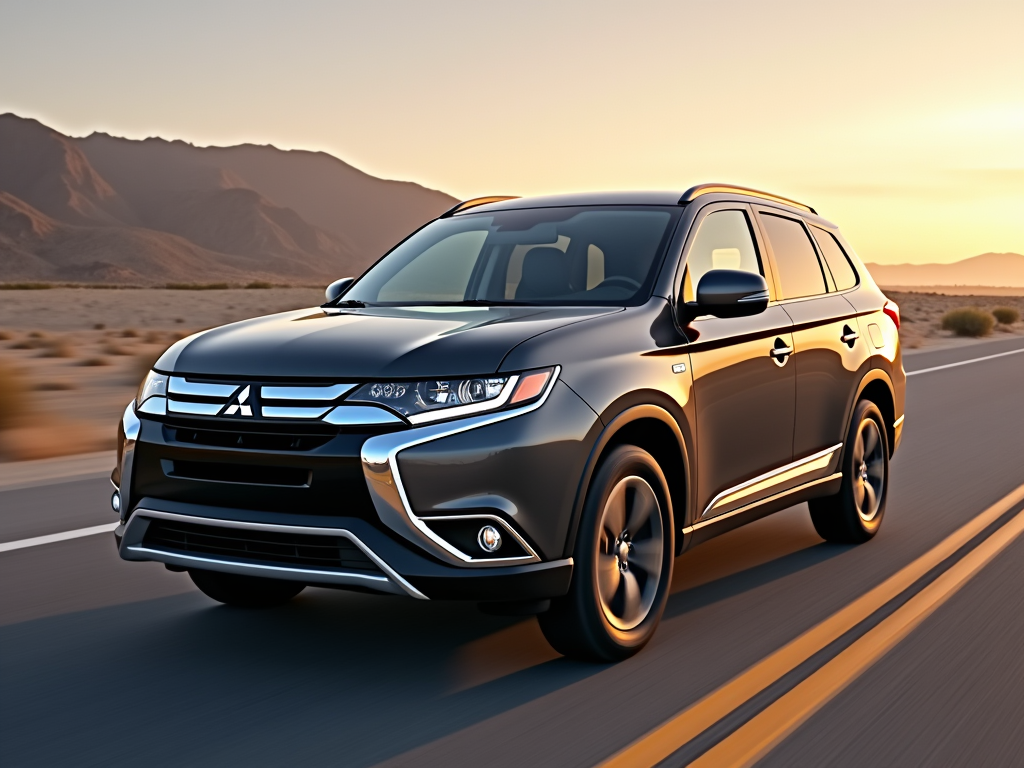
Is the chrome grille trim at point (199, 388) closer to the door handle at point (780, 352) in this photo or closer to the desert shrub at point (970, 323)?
the door handle at point (780, 352)

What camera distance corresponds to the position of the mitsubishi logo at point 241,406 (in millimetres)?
4570

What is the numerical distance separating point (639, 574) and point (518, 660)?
0.58m

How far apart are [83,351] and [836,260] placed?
18046 millimetres

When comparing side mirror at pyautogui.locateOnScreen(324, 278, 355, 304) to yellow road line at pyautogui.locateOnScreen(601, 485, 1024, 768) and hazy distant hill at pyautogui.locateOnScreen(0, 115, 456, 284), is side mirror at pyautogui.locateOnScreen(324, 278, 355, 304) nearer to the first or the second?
yellow road line at pyautogui.locateOnScreen(601, 485, 1024, 768)

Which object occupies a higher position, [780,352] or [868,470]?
[780,352]

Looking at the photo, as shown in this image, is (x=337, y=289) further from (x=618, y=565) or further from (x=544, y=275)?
(x=618, y=565)

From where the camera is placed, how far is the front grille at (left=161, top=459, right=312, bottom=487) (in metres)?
4.44

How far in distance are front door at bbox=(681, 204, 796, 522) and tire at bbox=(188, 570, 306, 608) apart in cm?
186

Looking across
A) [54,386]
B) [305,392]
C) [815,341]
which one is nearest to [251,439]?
[305,392]

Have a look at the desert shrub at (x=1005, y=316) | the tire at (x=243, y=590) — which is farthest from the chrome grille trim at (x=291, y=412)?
the desert shrub at (x=1005, y=316)

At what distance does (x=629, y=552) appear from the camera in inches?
201

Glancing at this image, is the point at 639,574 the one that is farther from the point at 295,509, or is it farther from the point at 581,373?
the point at 295,509

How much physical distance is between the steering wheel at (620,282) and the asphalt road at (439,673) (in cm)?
144

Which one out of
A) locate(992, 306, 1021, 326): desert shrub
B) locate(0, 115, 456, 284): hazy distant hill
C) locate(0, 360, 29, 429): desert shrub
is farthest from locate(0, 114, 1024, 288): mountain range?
locate(0, 360, 29, 429): desert shrub
